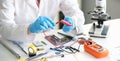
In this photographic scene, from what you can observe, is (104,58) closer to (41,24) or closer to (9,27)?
(41,24)

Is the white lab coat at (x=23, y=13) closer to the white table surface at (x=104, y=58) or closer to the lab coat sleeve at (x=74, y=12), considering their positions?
the lab coat sleeve at (x=74, y=12)

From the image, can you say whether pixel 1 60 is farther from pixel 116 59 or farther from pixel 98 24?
pixel 98 24

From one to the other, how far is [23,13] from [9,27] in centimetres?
20

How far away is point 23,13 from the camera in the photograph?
1.34m

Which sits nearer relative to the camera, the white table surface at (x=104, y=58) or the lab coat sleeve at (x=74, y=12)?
the white table surface at (x=104, y=58)

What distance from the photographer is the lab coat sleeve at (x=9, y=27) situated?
115cm

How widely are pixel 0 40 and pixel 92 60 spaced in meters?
0.59

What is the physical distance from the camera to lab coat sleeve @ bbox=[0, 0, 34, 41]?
1.15 meters

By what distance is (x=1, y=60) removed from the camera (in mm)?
1055

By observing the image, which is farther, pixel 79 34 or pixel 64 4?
pixel 64 4

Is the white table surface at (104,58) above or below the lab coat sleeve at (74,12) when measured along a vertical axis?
below

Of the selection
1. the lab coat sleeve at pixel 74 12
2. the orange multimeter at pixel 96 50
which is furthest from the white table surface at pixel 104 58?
the lab coat sleeve at pixel 74 12

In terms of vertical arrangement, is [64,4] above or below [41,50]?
above

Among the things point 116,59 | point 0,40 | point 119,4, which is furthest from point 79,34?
point 119,4
